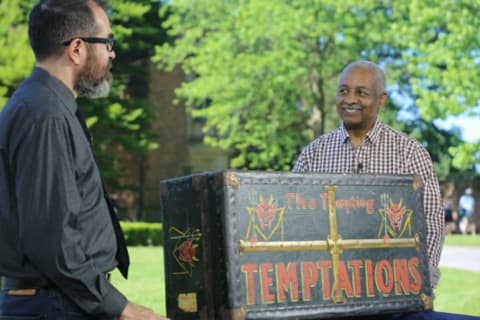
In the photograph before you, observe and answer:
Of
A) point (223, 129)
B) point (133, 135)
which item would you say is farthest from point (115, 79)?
point (223, 129)

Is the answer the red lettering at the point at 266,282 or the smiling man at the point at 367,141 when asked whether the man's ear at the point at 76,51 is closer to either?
the red lettering at the point at 266,282

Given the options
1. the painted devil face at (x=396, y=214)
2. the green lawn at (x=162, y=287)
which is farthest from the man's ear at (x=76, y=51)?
the green lawn at (x=162, y=287)

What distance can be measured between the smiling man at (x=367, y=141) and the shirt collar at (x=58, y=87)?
1.69m

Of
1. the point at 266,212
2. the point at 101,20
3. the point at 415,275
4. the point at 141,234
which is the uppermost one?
the point at 101,20

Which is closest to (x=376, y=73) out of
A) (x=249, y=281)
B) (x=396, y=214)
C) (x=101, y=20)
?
(x=396, y=214)

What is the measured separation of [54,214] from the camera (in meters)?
2.88

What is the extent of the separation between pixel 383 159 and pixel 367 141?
0.46 feet

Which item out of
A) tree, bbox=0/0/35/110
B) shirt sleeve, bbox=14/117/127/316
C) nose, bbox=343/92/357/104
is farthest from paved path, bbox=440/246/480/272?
shirt sleeve, bbox=14/117/127/316

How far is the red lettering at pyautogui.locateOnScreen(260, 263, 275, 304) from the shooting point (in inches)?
137

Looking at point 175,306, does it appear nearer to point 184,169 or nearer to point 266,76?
point 266,76

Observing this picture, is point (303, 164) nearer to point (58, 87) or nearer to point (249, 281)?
point (249, 281)

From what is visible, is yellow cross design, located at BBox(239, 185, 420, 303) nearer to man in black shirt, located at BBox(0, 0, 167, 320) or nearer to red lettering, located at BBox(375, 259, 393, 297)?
red lettering, located at BBox(375, 259, 393, 297)

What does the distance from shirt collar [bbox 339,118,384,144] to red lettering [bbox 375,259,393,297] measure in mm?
973

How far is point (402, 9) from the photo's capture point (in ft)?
103
